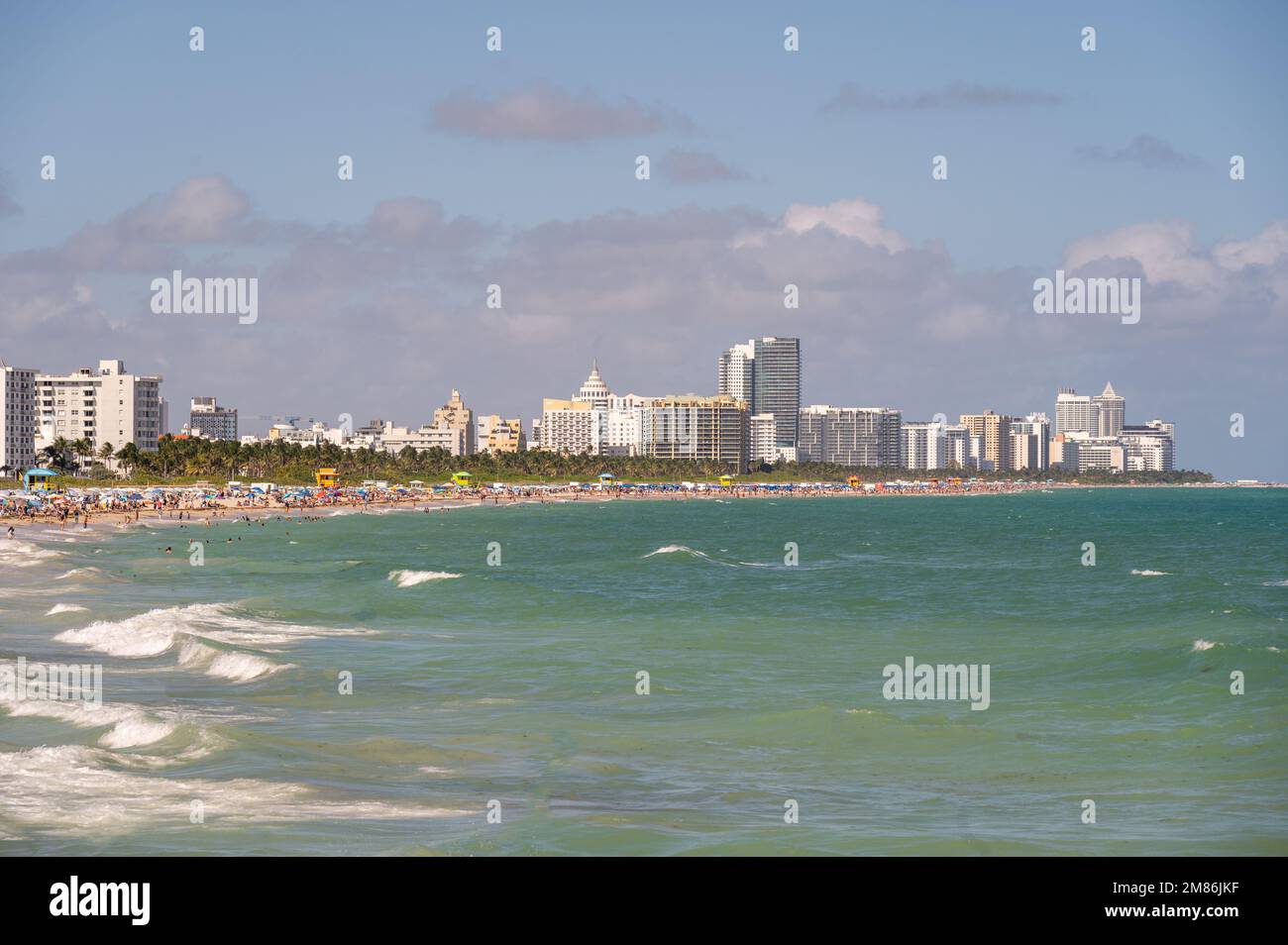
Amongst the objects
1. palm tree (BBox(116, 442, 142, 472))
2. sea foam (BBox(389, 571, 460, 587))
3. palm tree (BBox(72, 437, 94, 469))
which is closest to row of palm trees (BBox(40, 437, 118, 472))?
palm tree (BBox(72, 437, 94, 469))

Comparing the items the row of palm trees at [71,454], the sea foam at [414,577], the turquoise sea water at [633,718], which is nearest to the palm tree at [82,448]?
the row of palm trees at [71,454]

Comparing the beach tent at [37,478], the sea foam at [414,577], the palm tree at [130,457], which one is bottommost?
the sea foam at [414,577]

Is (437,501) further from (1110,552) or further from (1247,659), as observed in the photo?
(1247,659)

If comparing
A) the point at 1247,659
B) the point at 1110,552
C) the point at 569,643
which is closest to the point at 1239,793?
the point at 1247,659

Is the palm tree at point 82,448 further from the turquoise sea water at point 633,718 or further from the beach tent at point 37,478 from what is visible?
the turquoise sea water at point 633,718

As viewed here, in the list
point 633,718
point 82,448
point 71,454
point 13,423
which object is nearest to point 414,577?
point 633,718

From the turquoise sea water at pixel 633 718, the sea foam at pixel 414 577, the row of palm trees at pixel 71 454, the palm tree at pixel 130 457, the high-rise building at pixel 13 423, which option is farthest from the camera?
the high-rise building at pixel 13 423

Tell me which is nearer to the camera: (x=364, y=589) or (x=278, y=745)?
(x=278, y=745)

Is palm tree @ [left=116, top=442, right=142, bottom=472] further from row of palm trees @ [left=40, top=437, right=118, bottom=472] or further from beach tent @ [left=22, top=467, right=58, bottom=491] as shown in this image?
beach tent @ [left=22, top=467, right=58, bottom=491]
